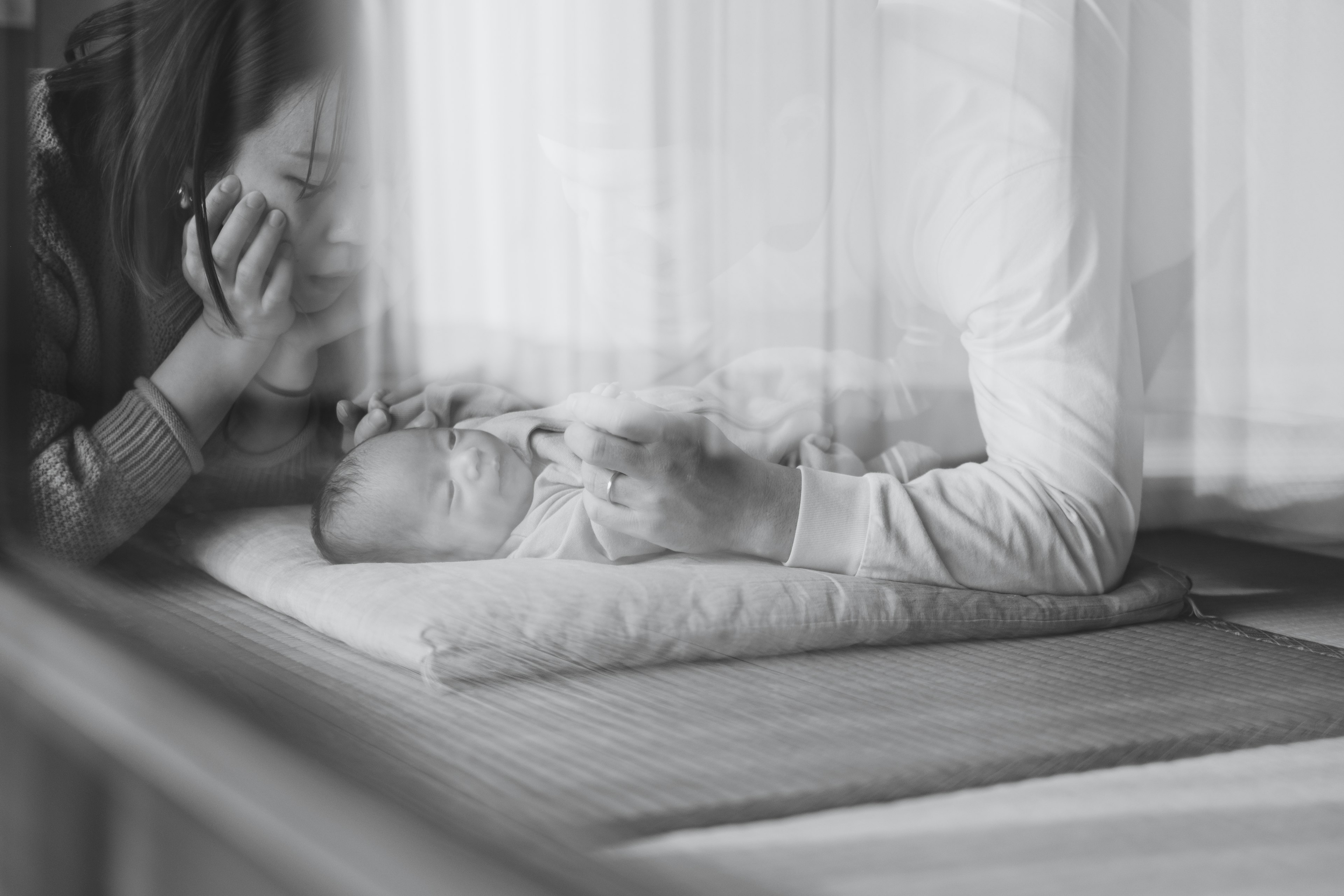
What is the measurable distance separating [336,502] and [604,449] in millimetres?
235

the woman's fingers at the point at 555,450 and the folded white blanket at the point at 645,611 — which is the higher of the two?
the woman's fingers at the point at 555,450

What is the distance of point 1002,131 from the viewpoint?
1.46ft

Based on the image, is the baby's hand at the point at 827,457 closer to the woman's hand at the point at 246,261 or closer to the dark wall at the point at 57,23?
the woman's hand at the point at 246,261

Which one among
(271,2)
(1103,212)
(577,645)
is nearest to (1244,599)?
(1103,212)

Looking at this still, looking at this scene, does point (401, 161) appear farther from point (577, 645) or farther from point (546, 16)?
point (577, 645)

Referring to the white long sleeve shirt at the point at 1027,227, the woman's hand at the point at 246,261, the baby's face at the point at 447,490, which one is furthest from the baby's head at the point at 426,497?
the white long sleeve shirt at the point at 1027,227

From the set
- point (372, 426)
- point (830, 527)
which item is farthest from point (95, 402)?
point (830, 527)

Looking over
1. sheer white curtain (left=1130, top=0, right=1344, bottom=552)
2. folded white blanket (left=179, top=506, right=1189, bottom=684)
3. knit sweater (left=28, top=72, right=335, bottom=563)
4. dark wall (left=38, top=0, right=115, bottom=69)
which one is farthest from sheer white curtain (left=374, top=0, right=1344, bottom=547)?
dark wall (left=38, top=0, right=115, bottom=69)

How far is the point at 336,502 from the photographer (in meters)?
0.72

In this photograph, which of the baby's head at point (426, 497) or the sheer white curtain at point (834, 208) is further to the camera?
the baby's head at point (426, 497)

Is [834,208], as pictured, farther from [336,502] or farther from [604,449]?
[336,502]

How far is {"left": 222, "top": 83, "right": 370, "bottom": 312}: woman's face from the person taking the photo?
62 centimetres

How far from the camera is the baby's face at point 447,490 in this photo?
2.05 ft

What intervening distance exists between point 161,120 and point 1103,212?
0.57 metres
